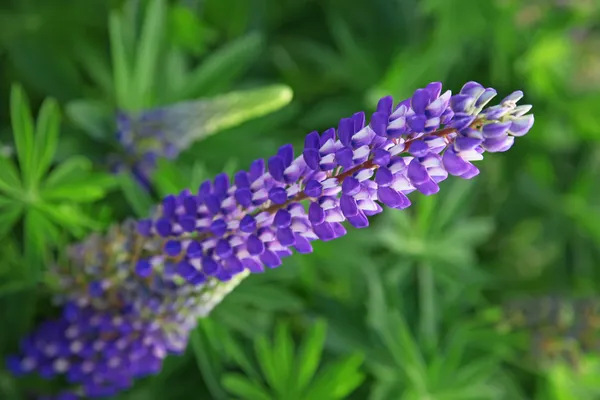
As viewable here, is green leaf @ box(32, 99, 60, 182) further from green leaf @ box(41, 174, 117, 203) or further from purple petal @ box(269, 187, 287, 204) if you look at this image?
purple petal @ box(269, 187, 287, 204)

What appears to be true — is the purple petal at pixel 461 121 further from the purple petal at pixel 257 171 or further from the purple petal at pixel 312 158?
the purple petal at pixel 257 171

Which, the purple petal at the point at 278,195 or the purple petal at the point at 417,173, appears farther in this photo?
the purple petal at the point at 278,195

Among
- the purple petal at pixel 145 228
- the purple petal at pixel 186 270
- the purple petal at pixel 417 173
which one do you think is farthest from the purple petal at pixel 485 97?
the purple petal at pixel 145 228

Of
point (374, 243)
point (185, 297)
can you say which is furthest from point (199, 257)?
point (374, 243)

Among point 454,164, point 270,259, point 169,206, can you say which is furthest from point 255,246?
point 454,164

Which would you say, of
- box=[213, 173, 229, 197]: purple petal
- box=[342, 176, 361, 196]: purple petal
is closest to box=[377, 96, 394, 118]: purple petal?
box=[342, 176, 361, 196]: purple petal

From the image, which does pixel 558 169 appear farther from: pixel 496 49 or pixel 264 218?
pixel 264 218

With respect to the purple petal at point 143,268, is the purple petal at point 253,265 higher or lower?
lower

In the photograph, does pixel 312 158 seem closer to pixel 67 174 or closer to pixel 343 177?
pixel 343 177
